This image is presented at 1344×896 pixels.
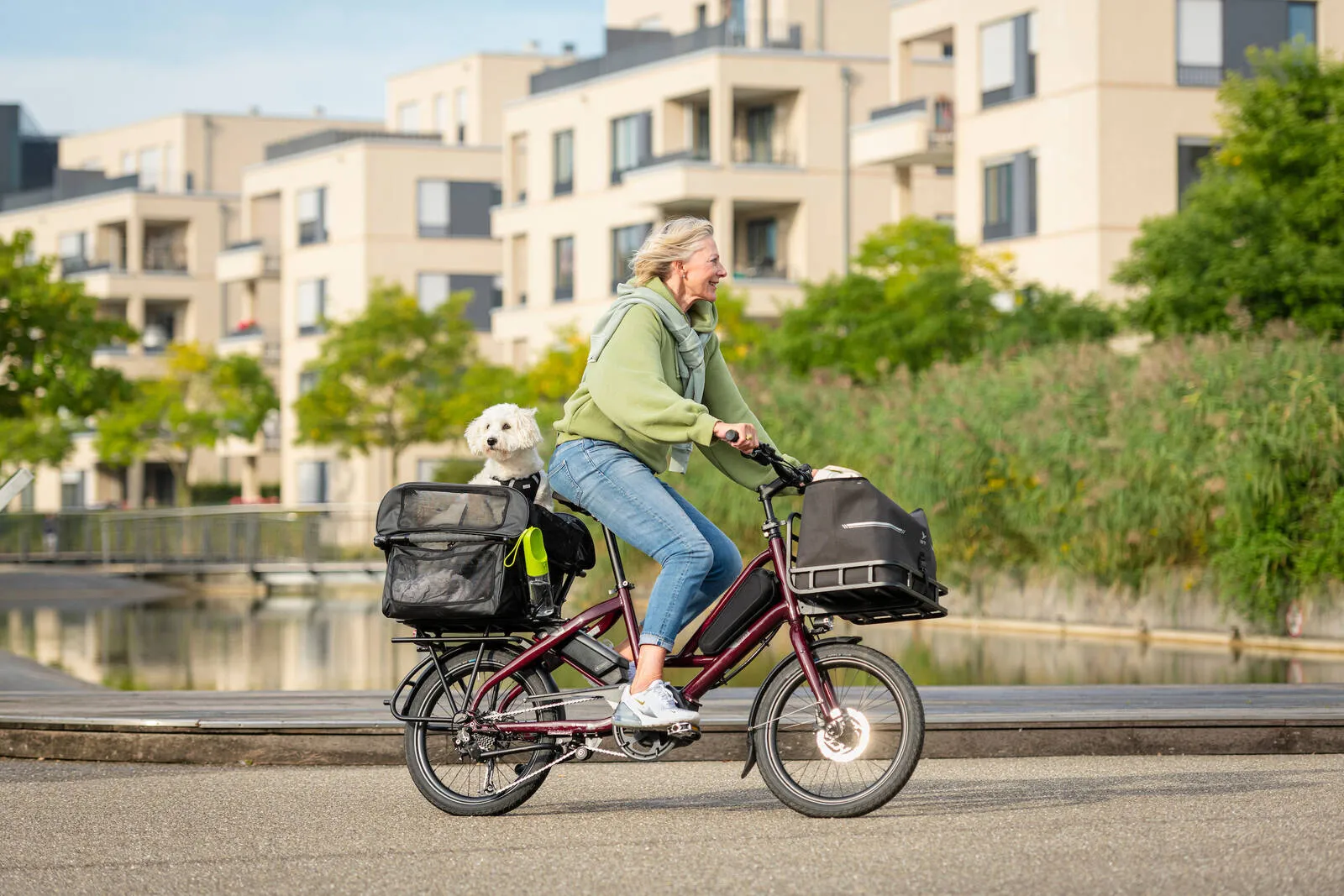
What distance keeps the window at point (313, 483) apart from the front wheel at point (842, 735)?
208 ft

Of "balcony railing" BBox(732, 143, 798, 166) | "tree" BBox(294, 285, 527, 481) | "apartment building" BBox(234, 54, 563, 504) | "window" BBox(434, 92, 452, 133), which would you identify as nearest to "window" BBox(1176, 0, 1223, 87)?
"balcony railing" BBox(732, 143, 798, 166)

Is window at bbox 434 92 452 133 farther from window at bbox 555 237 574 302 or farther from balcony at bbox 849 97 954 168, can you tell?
balcony at bbox 849 97 954 168

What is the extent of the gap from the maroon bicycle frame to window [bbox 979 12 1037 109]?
116 ft

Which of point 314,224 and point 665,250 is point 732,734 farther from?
point 314,224

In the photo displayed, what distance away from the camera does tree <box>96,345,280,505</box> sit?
68438mm

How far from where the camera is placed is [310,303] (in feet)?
230

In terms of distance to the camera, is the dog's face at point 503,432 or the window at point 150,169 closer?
the dog's face at point 503,432

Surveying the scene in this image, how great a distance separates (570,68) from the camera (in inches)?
2312

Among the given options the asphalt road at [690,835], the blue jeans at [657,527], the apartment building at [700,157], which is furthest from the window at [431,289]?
the blue jeans at [657,527]

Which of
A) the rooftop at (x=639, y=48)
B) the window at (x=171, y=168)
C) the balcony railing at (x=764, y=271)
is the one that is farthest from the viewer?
the window at (x=171, y=168)

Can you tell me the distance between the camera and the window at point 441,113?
79188 millimetres

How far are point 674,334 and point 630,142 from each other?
48754mm

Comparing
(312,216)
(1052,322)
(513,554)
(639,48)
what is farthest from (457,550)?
(312,216)

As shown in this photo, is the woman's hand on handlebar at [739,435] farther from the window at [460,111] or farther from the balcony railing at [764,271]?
the window at [460,111]
